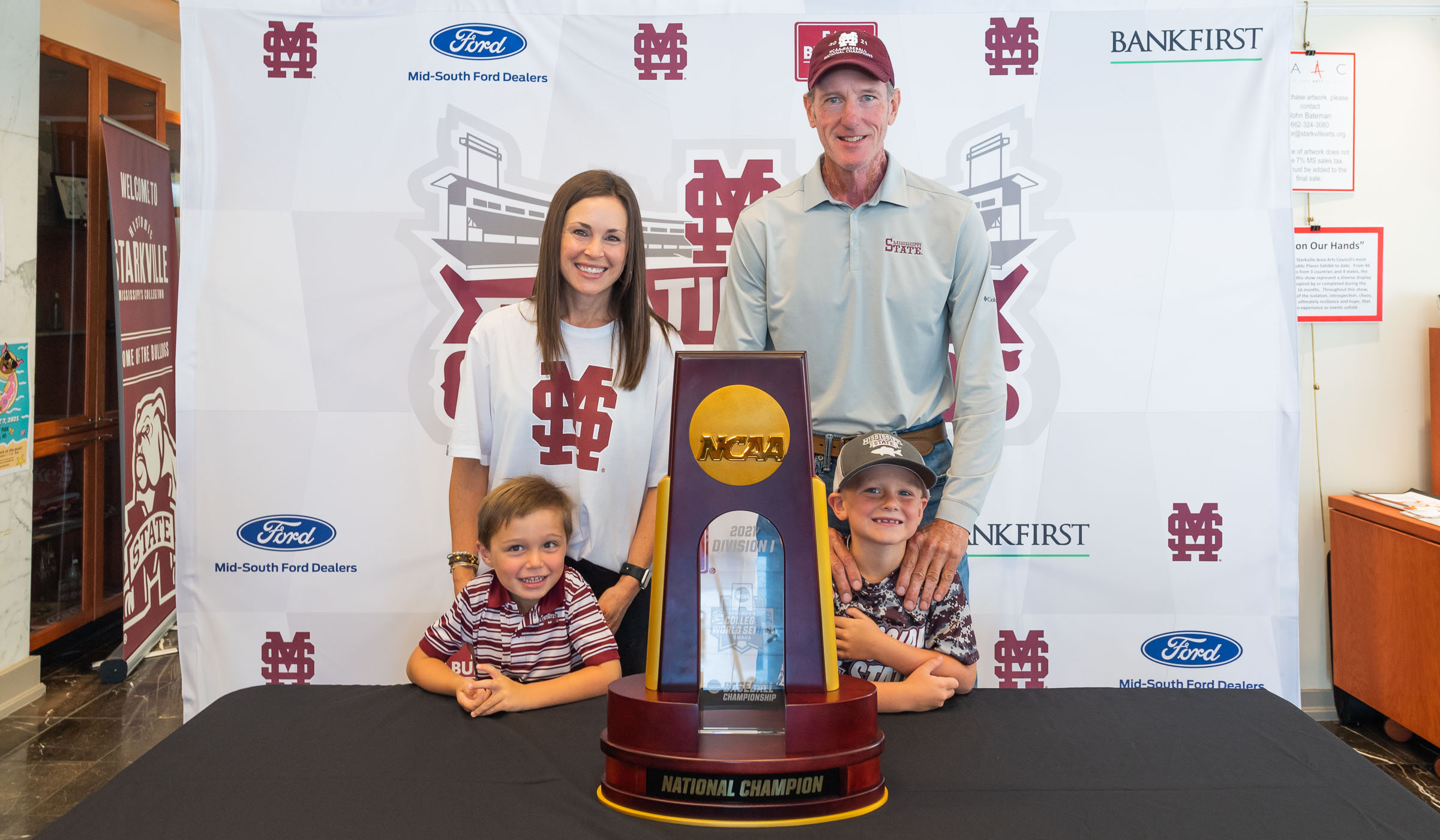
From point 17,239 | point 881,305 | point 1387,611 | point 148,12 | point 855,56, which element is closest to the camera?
point 855,56

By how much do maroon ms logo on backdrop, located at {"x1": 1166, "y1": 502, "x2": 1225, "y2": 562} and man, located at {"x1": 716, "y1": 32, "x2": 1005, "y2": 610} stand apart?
1.00 meters

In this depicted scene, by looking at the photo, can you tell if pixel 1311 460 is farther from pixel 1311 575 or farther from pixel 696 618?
pixel 696 618

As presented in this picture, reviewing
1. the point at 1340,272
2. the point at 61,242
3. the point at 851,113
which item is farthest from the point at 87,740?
the point at 1340,272

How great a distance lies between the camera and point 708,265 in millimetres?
2729

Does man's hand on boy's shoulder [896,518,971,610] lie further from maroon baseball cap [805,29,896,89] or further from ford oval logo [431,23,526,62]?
ford oval logo [431,23,526,62]

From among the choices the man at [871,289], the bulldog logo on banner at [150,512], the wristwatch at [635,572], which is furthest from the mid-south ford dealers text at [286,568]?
the man at [871,289]

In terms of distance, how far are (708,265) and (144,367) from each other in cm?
236

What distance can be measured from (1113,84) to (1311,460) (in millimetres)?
1418

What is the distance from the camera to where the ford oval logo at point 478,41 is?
8.83 ft

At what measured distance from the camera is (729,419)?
101 cm

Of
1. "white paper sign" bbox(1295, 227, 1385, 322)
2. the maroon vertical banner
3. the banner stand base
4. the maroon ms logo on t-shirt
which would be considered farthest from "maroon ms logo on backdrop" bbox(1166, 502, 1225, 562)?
the banner stand base

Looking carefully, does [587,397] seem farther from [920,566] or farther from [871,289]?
[920,566]

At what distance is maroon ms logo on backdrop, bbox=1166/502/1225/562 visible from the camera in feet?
8.94

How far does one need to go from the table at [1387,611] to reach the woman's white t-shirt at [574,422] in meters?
2.25
